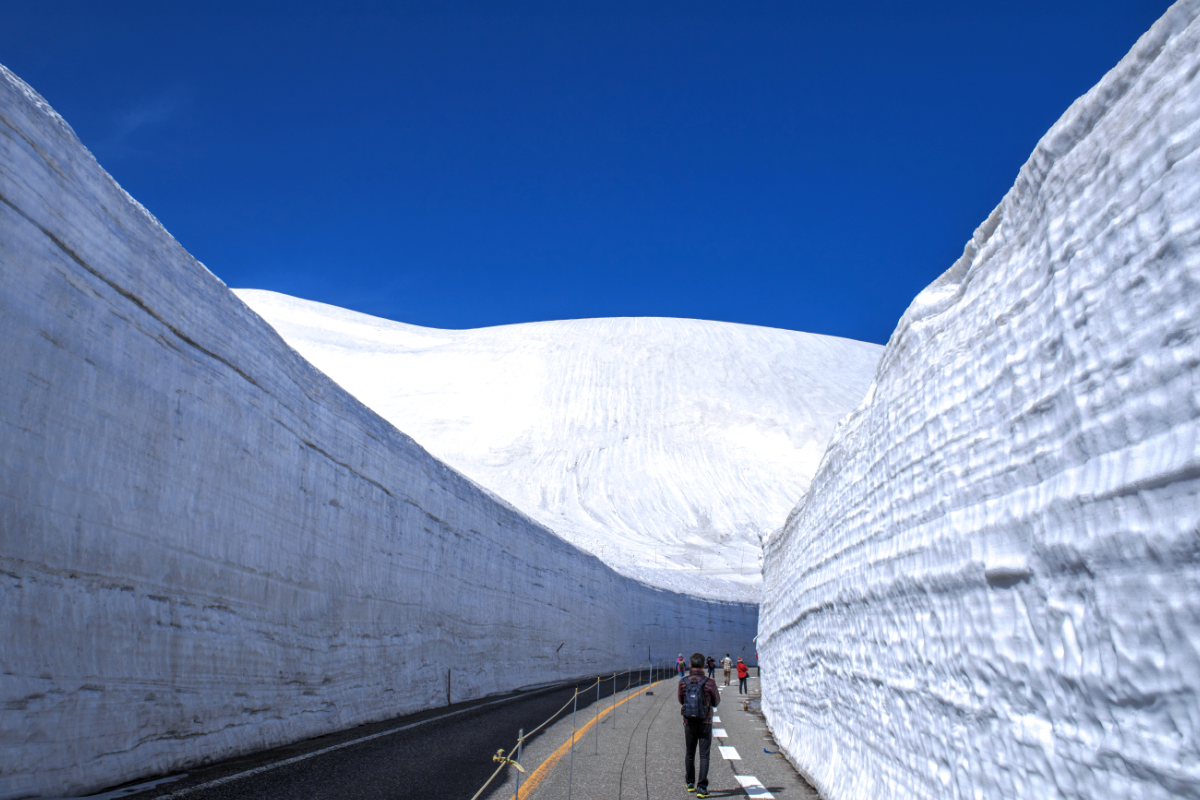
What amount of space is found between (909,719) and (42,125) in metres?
7.86

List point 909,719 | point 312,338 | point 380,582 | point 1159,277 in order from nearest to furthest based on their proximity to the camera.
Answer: point 1159,277 < point 909,719 < point 380,582 < point 312,338

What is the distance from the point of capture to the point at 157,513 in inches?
284

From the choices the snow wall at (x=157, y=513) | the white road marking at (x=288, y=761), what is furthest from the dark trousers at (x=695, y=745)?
the snow wall at (x=157, y=513)

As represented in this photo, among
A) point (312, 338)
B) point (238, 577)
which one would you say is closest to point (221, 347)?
point (238, 577)

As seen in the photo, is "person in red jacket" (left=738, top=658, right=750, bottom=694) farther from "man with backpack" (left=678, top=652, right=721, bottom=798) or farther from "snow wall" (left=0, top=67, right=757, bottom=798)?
"man with backpack" (left=678, top=652, right=721, bottom=798)

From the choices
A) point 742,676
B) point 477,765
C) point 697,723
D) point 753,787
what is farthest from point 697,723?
point 742,676

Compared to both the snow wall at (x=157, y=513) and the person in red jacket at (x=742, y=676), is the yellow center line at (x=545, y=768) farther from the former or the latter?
the person in red jacket at (x=742, y=676)

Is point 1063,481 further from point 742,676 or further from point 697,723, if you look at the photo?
point 742,676

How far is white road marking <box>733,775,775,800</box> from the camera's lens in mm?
7254

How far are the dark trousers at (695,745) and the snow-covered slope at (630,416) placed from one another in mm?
33100

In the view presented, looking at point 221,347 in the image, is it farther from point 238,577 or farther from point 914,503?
point 914,503

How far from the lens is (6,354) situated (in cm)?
569

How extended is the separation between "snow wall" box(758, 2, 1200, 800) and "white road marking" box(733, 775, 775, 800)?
65.2 inches

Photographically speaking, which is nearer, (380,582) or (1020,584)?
(1020,584)
